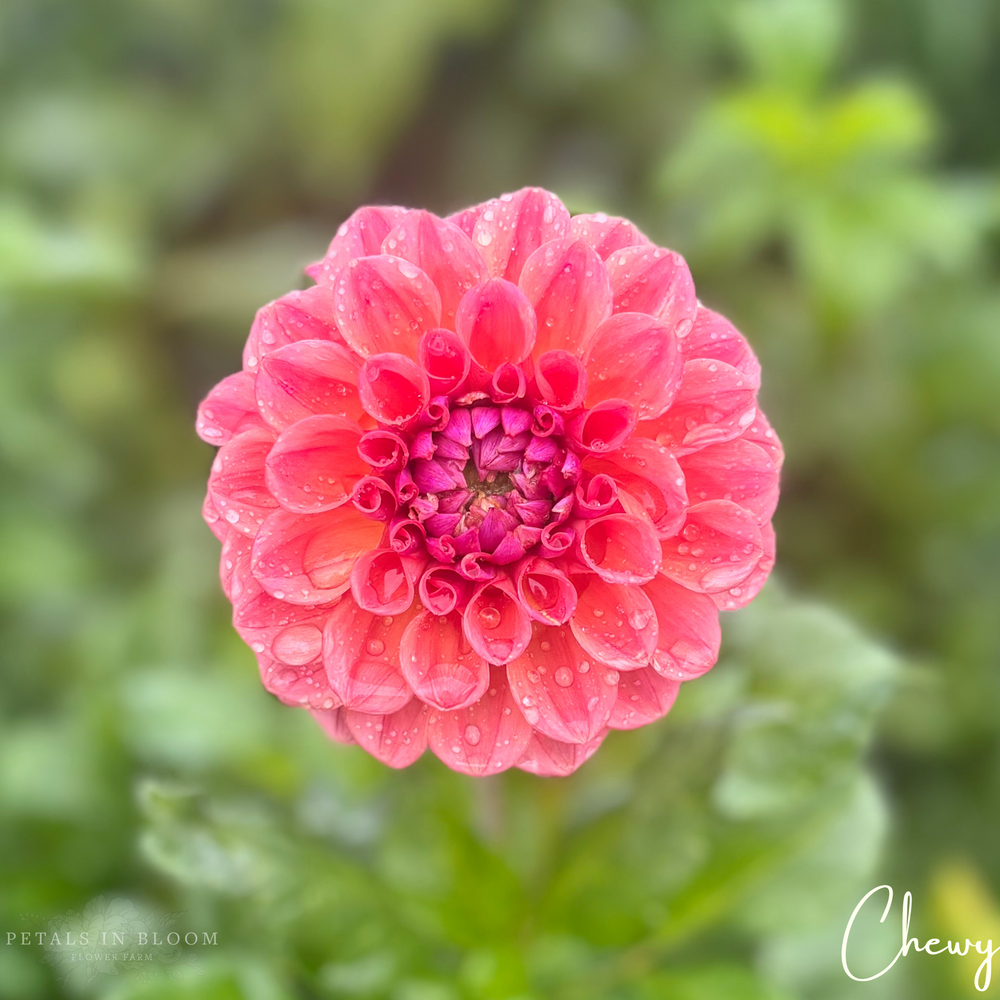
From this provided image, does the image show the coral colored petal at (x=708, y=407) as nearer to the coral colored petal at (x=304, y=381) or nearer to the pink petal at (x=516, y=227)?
the pink petal at (x=516, y=227)

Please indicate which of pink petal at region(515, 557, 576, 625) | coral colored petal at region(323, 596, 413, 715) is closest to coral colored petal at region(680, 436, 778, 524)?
pink petal at region(515, 557, 576, 625)

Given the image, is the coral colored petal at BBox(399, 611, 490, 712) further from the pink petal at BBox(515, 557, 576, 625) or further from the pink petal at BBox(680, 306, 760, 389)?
the pink petal at BBox(680, 306, 760, 389)

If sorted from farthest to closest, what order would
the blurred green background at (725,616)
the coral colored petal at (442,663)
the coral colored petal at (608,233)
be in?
1. the blurred green background at (725,616)
2. the coral colored petal at (608,233)
3. the coral colored petal at (442,663)

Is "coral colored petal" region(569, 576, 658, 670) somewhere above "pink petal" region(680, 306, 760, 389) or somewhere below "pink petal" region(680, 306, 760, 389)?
below

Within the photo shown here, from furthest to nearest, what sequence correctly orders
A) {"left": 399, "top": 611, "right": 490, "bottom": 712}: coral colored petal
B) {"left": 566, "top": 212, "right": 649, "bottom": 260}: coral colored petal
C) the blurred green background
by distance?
the blurred green background, {"left": 566, "top": 212, "right": 649, "bottom": 260}: coral colored petal, {"left": 399, "top": 611, "right": 490, "bottom": 712}: coral colored petal

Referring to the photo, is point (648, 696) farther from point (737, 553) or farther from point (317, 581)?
point (317, 581)
